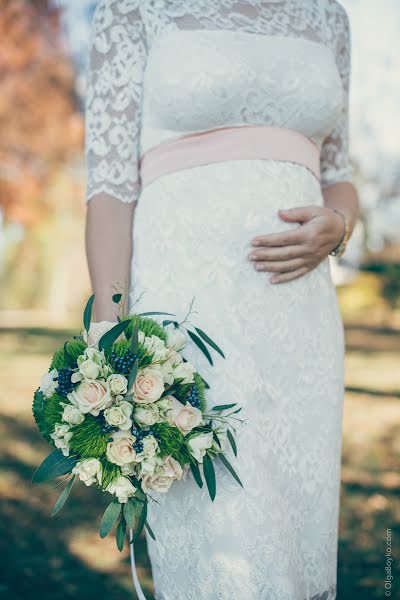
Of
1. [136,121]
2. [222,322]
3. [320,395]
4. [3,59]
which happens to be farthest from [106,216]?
[3,59]

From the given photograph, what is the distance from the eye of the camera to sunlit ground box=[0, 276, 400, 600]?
10.8ft

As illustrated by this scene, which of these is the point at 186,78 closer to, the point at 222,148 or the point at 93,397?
the point at 222,148

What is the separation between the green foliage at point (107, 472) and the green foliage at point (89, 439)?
0.02m

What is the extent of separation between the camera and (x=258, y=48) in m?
1.70

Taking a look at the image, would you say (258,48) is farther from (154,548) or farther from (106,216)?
(154,548)

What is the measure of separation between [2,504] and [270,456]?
3.20m

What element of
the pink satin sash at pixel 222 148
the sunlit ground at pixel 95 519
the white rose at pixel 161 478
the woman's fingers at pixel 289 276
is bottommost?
the sunlit ground at pixel 95 519

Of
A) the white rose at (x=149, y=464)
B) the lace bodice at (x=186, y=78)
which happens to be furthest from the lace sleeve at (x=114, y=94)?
the white rose at (x=149, y=464)

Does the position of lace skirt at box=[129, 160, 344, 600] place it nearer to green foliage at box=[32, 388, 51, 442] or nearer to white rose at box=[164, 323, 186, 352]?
white rose at box=[164, 323, 186, 352]

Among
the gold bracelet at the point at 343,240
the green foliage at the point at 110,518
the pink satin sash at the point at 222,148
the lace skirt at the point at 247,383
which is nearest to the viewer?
the green foliage at the point at 110,518

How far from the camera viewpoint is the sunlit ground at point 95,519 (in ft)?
10.8

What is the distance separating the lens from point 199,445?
4.65 feet

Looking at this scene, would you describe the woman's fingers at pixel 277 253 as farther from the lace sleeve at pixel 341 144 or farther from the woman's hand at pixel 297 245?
the lace sleeve at pixel 341 144

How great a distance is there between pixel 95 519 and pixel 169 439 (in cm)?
302
